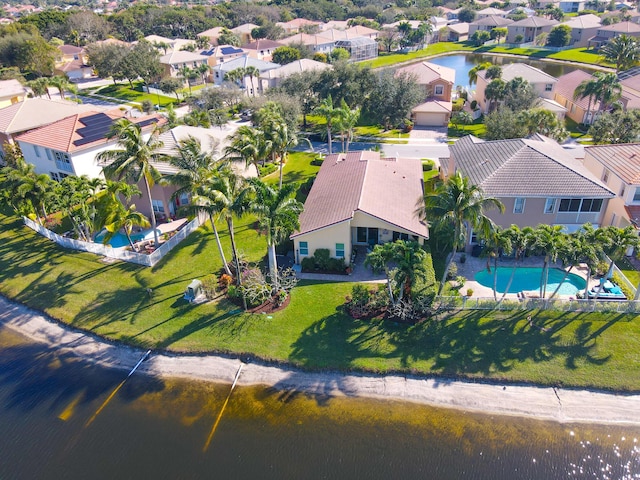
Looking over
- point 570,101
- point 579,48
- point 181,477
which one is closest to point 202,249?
point 181,477

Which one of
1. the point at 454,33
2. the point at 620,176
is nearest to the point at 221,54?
the point at 454,33

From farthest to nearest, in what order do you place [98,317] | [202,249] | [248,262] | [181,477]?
[202,249], [248,262], [98,317], [181,477]

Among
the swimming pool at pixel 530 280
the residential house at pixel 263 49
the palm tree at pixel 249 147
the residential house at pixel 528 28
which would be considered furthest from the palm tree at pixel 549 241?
the residential house at pixel 528 28

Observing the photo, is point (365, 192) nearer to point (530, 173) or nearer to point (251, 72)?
point (530, 173)

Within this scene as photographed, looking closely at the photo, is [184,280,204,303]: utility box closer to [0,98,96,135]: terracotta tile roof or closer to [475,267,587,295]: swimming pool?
[475,267,587,295]: swimming pool

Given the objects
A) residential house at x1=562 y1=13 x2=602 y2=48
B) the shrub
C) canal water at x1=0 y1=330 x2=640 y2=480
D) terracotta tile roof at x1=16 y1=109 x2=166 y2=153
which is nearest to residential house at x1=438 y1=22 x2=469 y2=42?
residential house at x1=562 y1=13 x2=602 y2=48

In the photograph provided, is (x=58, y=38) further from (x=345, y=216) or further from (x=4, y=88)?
(x=345, y=216)
